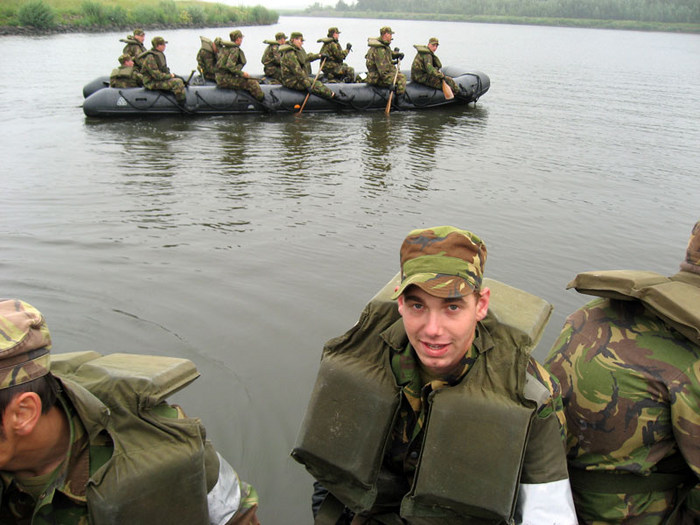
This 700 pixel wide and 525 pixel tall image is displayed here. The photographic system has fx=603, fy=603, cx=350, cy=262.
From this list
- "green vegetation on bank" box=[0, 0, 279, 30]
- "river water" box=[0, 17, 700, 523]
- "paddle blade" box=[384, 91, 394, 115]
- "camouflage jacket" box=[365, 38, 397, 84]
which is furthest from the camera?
"green vegetation on bank" box=[0, 0, 279, 30]

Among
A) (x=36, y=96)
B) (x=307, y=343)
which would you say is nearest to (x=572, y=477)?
(x=307, y=343)

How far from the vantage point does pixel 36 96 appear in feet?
51.8

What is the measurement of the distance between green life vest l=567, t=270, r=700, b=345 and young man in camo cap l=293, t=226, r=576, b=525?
345mm

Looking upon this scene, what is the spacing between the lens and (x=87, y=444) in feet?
6.88

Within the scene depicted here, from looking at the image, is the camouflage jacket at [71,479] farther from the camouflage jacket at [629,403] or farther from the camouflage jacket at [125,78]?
the camouflage jacket at [125,78]

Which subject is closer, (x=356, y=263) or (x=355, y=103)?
(x=356, y=263)

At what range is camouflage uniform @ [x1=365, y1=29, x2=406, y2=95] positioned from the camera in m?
15.6

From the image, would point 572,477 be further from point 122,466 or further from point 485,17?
point 485,17

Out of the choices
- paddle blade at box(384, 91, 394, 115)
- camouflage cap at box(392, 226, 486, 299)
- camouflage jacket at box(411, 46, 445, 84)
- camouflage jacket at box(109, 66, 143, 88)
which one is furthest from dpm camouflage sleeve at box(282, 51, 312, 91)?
camouflage cap at box(392, 226, 486, 299)

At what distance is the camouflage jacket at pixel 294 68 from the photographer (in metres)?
14.9

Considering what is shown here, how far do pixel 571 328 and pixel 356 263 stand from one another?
408 cm

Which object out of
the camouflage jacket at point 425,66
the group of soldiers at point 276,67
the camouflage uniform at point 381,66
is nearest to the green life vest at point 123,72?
the group of soldiers at point 276,67

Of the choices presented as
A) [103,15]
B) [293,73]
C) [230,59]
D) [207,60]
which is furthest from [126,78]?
[103,15]

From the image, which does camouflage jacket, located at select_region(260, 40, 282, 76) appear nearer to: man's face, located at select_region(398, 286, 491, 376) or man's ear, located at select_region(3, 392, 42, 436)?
man's face, located at select_region(398, 286, 491, 376)
